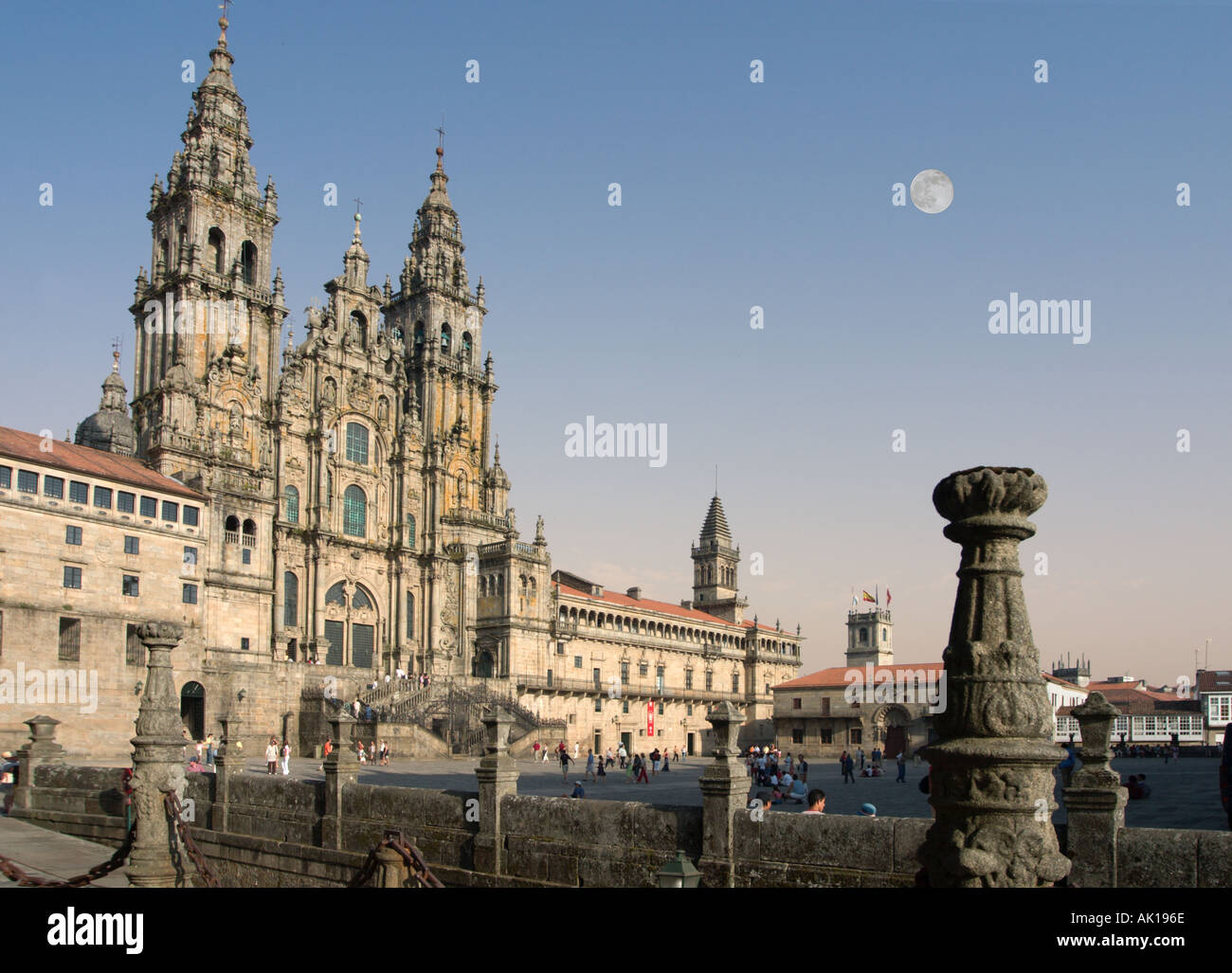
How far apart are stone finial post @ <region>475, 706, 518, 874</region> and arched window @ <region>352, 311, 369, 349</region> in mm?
48145

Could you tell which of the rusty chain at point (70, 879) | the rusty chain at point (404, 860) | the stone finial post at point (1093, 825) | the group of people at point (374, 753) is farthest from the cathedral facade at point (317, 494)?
the stone finial post at point (1093, 825)

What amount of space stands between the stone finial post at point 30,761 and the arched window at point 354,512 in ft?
106

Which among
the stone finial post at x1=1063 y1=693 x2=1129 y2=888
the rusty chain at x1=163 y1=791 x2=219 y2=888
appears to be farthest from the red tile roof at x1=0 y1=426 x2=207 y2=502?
the stone finial post at x1=1063 y1=693 x2=1129 y2=888

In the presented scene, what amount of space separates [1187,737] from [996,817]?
293 feet

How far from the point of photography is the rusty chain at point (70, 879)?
1172cm

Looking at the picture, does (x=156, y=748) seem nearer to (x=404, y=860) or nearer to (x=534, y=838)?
(x=404, y=860)

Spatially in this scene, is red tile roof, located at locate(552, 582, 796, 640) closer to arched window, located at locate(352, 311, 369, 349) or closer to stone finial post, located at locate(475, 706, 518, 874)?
arched window, located at locate(352, 311, 369, 349)

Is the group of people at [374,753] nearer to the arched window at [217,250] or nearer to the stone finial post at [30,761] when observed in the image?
the stone finial post at [30,761]

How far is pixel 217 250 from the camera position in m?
55.2

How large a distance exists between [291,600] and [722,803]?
4430 centimetres

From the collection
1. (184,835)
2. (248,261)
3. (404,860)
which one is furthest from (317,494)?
(404,860)

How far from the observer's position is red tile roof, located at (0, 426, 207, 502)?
127 feet
